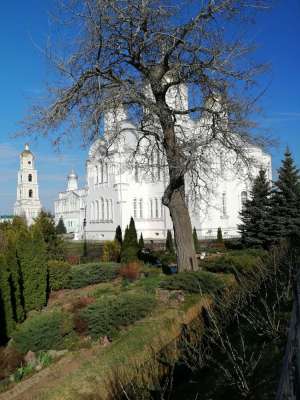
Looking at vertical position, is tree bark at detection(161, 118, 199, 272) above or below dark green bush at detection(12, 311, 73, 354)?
above

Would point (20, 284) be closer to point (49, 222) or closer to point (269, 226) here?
point (49, 222)

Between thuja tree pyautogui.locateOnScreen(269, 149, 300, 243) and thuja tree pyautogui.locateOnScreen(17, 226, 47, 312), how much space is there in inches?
577

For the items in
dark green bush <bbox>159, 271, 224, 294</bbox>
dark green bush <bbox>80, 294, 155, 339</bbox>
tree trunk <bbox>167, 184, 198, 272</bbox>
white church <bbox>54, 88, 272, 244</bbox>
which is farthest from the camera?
white church <bbox>54, 88, 272, 244</bbox>

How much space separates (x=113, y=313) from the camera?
895 centimetres

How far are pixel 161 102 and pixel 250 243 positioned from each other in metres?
14.1

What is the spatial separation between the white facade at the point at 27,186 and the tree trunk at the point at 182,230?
2603 inches

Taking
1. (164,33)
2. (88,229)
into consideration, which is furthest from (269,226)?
(88,229)

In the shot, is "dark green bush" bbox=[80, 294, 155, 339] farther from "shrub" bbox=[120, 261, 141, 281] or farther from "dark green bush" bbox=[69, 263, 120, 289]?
"dark green bush" bbox=[69, 263, 120, 289]

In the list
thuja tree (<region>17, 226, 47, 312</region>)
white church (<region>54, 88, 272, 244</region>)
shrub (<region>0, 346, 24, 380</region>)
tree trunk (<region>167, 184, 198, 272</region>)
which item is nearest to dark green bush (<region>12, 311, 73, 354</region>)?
shrub (<region>0, 346, 24, 380</region>)

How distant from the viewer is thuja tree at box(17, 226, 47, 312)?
457 inches

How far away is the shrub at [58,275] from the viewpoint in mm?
13984

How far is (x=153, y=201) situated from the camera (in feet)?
133

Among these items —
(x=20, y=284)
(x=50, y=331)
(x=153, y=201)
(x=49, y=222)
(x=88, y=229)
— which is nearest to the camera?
(x=50, y=331)

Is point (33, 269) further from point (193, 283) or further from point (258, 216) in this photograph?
point (258, 216)
